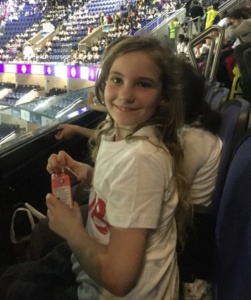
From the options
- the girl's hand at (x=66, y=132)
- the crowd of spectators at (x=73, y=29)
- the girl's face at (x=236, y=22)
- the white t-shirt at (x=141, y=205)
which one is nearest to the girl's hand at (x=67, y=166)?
the white t-shirt at (x=141, y=205)

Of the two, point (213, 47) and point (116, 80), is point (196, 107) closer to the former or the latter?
point (116, 80)

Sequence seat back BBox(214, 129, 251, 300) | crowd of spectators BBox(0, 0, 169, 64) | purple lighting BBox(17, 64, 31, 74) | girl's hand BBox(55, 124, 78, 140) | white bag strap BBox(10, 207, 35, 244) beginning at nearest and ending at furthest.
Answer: seat back BBox(214, 129, 251, 300) < white bag strap BBox(10, 207, 35, 244) < girl's hand BBox(55, 124, 78, 140) < purple lighting BBox(17, 64, 31, 74) < crowd of spectators BBox(0, 0, 169, 64)

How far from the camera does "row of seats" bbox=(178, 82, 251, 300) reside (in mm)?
612

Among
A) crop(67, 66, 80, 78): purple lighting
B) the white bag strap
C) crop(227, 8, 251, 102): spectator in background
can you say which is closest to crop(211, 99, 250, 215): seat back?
the white bag strap

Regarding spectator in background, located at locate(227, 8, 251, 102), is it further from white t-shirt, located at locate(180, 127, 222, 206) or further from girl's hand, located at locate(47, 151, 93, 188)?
girl's hand, located at locate(47, 151, 93, 188)

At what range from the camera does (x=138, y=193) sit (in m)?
0.67

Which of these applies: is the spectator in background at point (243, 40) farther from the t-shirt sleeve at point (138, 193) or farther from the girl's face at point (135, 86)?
the t-shirt sleeve at point (138, 193)

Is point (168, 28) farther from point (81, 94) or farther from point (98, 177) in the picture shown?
point (98, 177)

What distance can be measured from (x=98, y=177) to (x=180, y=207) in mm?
192

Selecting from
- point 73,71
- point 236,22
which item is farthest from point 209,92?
point 73,71

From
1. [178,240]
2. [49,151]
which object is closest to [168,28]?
[49,151]

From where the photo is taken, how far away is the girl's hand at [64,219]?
778 millimetres

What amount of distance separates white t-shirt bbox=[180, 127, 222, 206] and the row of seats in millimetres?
45

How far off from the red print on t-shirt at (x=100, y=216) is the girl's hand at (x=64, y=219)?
0.14 feet
